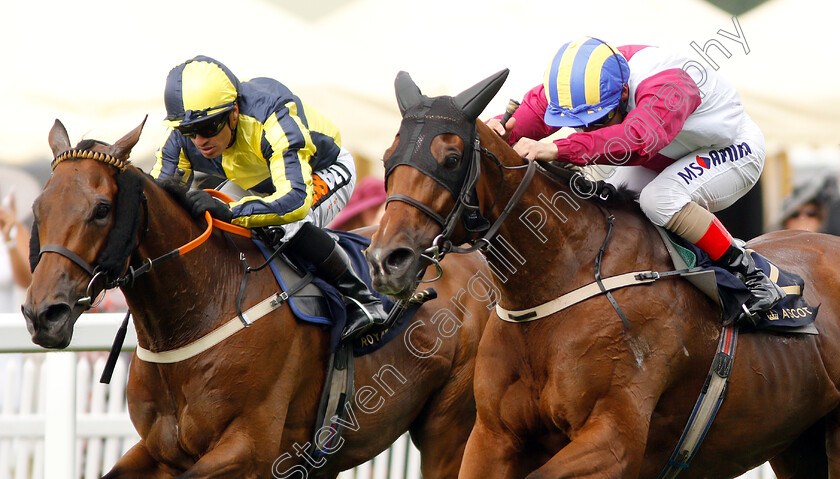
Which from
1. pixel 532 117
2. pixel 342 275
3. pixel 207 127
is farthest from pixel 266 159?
pixel 532 117

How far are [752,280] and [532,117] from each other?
1138 mm

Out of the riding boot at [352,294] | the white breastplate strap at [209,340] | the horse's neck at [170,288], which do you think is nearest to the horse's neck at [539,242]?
the riding boot at [352,294]

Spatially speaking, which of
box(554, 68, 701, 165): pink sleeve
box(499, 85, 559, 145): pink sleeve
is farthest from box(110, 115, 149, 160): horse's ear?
box(554, 68, 701, 165): pink sleeve

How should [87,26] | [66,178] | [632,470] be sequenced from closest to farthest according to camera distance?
[632,470]
[66,178]
[87,26]

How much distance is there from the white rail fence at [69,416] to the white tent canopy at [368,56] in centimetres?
290

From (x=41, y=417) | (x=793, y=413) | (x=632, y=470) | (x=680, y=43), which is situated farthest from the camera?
(x=680, y=43)

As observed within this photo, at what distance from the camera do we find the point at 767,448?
4.14m

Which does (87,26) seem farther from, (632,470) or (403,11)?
(632,470)

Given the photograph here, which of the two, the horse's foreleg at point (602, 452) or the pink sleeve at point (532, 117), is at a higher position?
the pink sleeve at point (532, 117)

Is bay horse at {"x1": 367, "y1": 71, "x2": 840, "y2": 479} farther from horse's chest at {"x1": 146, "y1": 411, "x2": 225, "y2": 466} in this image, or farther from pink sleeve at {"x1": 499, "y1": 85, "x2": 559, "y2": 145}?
horse's chest at {"x1": 146, "y1": 411, "x2": 225, "y2": 466}

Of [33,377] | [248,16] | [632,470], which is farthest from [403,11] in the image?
[632,470]

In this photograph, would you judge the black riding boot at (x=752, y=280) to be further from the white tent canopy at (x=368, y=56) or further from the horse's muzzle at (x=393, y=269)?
the white tent canopy at (x=368, y=56)

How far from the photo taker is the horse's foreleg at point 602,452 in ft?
10.8

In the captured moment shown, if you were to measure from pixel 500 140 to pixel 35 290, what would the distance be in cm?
177
